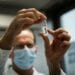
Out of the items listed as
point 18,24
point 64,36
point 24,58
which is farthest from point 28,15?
point 24,58

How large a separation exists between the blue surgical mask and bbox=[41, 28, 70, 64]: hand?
15.3 inches

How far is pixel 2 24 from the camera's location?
237 cm

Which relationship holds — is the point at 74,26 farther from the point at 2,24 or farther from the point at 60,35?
the point at 60,35

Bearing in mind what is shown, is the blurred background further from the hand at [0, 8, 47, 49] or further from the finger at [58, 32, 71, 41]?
the hand at [0, 8, 47, 49]

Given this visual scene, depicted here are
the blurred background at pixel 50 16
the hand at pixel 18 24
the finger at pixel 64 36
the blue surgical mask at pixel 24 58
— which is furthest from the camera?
the blurred background at pixel 50 16

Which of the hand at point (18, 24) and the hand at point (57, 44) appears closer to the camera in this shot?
the hand at point (18, 24)

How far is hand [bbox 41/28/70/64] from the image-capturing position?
875mm

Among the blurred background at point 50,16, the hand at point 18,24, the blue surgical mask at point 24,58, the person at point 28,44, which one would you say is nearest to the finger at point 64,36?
the person at point 28,44

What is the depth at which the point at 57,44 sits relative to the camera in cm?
89

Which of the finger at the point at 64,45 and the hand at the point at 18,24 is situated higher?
the hand at the point at 18,24

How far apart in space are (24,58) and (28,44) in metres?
0.11

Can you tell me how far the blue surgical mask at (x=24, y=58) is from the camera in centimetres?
129

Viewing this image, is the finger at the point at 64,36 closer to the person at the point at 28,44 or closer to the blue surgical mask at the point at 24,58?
the person at the point at 28,44

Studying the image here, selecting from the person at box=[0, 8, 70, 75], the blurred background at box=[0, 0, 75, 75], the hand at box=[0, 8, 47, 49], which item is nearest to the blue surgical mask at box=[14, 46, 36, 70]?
the person at box=[0, 8, 70, 75]
